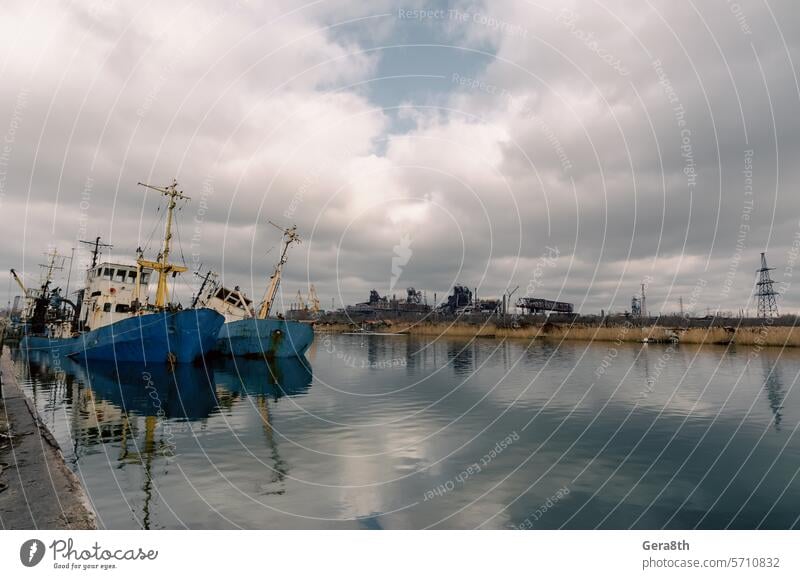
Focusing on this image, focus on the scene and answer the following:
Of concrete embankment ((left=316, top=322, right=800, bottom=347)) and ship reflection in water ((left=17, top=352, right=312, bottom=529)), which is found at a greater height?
concrete embankment ((left=316, top=322, right=800, bottom=347))

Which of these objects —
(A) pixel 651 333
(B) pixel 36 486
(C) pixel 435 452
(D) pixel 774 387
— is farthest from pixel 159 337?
(A) pixel 651 333

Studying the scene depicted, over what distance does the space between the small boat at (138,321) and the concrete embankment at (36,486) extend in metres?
22.1

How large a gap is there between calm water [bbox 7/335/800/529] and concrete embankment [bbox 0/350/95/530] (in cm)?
67

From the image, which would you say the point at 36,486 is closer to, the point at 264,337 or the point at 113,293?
the point at 264,337

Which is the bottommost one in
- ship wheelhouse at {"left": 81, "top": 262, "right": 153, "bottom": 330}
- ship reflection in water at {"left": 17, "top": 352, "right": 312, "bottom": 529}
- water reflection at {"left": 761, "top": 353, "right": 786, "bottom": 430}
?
ship reflection in water at {"left": 17, "top": 352, "right": 312, "bottom": 529}

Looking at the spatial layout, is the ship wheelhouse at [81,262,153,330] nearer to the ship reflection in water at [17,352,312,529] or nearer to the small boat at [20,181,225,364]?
the small boat at [20,181,225,364]

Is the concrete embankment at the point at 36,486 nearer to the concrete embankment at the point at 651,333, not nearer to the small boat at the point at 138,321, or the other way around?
the small boat at the point at 138,321

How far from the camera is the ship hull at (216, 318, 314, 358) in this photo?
4247 cm

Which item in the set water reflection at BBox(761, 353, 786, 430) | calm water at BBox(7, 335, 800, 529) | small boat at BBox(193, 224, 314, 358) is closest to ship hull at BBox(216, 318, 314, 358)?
small boat at BBox(193, 224, 314, 358)

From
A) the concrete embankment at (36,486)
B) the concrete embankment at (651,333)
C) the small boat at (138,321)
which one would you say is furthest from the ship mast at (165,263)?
the concrete embankment at (651,333)

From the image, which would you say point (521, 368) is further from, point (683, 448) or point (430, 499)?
point (430, 499)

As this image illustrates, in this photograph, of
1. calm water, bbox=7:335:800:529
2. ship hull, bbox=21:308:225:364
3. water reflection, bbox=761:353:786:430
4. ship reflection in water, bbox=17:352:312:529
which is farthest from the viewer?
ship hull, bbox=21:308:225:364

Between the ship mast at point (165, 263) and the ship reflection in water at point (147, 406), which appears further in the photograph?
the ship mast at point (165, 263)

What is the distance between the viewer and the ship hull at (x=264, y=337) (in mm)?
42469
